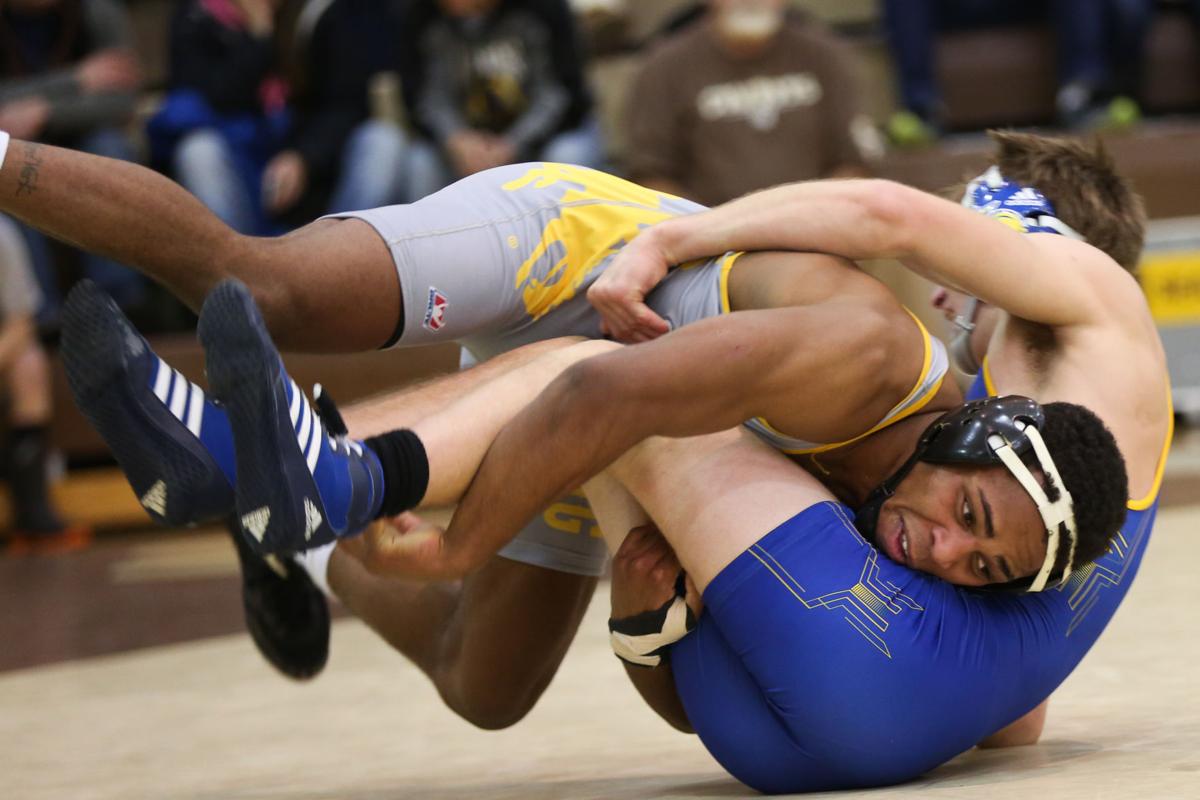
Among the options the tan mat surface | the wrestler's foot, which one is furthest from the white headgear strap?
the wrestler's foot

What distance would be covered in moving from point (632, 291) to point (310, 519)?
64 cm

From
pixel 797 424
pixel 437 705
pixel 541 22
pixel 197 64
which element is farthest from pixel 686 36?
pixel 797 424

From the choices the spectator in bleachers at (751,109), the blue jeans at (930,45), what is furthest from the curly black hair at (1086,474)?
the blue jeans at (930,45)

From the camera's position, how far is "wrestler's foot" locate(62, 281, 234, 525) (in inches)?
70.2

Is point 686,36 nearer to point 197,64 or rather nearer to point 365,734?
point 197,64

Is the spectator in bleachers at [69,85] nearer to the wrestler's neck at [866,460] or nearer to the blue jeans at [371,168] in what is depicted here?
the blue jeans at [371,168]

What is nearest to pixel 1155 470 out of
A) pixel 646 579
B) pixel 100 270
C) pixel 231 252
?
pixel 646 579

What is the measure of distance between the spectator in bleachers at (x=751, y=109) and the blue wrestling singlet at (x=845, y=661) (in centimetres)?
386

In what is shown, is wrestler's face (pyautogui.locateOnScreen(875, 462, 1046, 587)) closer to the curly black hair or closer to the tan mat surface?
the curly black hair

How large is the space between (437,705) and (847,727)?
1.33m

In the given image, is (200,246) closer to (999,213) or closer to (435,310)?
(435,310)

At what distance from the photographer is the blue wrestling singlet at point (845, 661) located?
6.38 ft

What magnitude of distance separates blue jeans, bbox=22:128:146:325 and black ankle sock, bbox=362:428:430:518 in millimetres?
4076

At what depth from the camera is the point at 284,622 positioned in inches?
107
